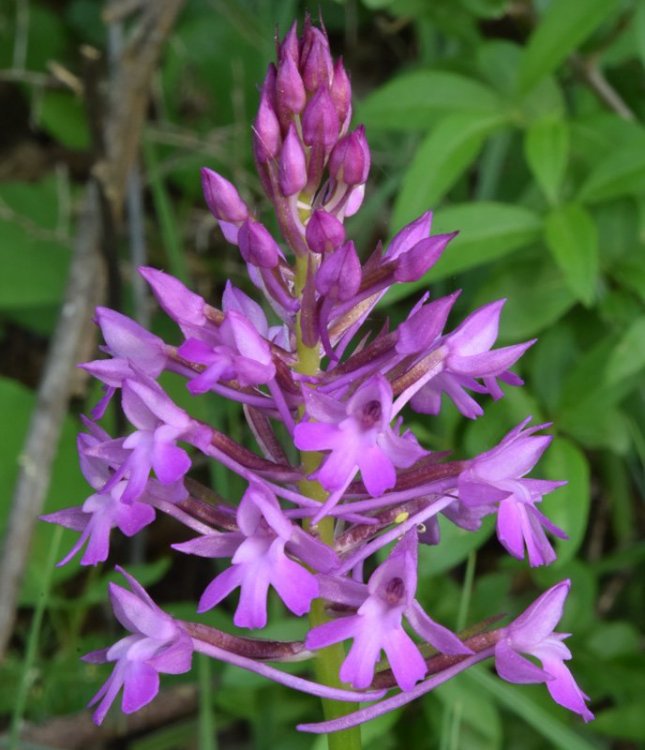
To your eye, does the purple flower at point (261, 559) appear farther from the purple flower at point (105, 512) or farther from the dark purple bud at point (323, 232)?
the dark purple bud at point (323, 232)

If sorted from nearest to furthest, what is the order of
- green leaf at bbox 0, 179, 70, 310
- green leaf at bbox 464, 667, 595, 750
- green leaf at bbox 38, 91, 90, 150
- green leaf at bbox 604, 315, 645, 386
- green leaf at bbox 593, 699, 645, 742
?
green leaf at bbox 464, 667, 595, 750
green leaf at bbox 604, 315, 645, 386
green leaf at bbox 593, 699, 645, 742
green leaf at bbox 0, 179, 70, 310
green leaf at bbox 38, 91, 90, 150

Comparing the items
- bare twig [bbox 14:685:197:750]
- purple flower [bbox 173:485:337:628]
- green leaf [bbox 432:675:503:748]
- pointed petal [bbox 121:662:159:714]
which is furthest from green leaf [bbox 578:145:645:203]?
bare twig [bbox 14:685:197:750]

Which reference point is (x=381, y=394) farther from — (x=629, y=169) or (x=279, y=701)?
(x=279, y=701)

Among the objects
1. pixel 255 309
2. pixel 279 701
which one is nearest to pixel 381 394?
pixel 255 309

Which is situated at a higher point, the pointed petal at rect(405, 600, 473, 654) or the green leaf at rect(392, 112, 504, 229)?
the green leaf at rect(392, 112, 504, 229)

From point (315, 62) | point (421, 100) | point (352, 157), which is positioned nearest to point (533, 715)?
point (352, 157)

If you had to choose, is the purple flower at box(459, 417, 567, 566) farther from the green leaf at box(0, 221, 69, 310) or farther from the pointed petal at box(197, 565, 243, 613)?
the green leaf at box(0, 221, 69, 310)

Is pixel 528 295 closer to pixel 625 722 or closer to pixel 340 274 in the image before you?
pixel 625 722
